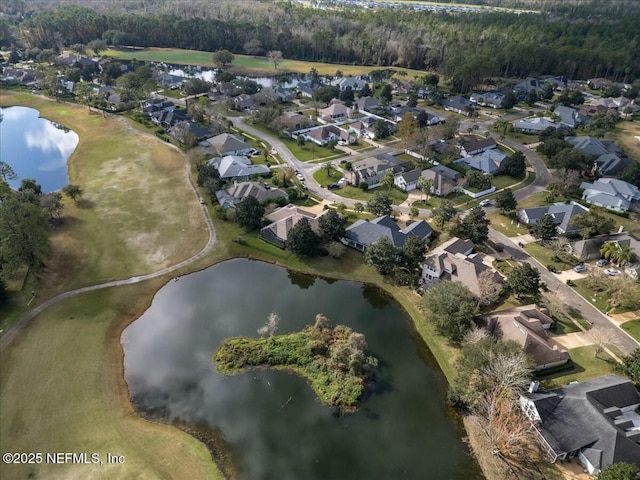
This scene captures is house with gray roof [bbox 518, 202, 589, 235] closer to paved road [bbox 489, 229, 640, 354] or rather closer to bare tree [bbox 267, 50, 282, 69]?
paved road [bbox 489, 229, 640, 354]

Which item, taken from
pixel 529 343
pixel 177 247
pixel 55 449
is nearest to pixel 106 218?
pixel 177 247

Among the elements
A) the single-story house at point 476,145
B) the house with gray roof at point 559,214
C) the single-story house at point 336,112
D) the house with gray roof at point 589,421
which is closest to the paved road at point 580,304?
the house with gray roof at point 559,214

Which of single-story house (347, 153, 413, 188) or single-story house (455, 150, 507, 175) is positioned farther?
single-story house (455, 150, 507, 175)

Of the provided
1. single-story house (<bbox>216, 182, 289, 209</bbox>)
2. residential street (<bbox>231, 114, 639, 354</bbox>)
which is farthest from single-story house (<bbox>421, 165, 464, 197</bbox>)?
single-story house (<bbox>216, 182, 289, 209</bbox>)

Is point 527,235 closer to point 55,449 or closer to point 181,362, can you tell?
point 181,362

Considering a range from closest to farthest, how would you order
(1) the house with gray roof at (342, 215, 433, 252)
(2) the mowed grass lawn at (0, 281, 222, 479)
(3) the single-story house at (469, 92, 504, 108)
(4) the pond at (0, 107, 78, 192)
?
(2) the mowed grass lawn at (0, 281, 222, 479) < (1) the house with gray roof at (342, 215, 433, 252) < (4) the pond at (0, 107, 78, 192) < (3) the single-story house at (469, 92, 504, 108)
